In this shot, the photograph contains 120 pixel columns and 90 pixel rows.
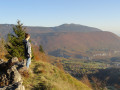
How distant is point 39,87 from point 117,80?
5721 centimetres

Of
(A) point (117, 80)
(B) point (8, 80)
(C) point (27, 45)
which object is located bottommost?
(A) point (117, 80)

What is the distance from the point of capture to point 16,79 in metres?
6.32

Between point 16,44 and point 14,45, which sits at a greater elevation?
point 16,44

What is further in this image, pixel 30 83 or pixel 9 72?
pixel 30 83

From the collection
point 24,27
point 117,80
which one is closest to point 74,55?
point 117,80

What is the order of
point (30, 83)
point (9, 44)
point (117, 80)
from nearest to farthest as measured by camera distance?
point (30, 83), point (9, 44), point (117, 80)

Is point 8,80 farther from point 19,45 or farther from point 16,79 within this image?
Answer: point 19,45

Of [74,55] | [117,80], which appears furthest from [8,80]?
[74,55]

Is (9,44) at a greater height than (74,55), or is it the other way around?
(9,44)

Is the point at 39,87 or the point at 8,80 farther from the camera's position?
the point at 39,87

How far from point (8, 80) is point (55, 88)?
249cm

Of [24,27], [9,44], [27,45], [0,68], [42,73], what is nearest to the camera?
[0,68]

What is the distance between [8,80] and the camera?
634cm

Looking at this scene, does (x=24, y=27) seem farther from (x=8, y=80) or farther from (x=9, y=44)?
(x=8, y=80)
